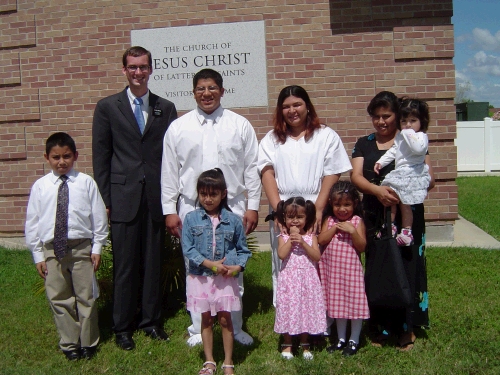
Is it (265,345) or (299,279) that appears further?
(265,345)

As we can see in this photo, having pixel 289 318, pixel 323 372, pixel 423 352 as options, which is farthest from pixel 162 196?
pixel 423 352

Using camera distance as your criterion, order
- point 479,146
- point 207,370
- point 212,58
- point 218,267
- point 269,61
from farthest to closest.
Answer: point 479,146 → point 212,58 → point 269,61 → point 207,370 → point 218,267

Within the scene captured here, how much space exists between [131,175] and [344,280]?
175cm

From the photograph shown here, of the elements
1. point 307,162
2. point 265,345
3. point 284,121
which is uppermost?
point 284,121

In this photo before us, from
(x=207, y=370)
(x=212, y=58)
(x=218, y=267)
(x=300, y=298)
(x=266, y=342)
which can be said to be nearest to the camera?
(x=218, y=267)

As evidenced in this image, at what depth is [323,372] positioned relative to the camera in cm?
367

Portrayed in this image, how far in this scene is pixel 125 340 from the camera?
4.30 metres

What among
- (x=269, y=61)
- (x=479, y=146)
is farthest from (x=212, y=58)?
(x=479, y=146)

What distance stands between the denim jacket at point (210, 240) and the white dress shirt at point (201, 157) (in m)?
0.37

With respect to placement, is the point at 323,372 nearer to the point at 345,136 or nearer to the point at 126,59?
A: the point at 126,59

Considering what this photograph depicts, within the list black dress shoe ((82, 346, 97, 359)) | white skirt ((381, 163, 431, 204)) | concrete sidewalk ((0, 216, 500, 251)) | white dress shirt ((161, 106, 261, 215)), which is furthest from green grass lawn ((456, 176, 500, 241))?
black dress shoe ((82, 346, 97, 359))

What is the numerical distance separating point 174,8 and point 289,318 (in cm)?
496

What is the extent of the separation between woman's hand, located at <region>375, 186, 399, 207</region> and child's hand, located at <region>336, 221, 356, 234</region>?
0.28m

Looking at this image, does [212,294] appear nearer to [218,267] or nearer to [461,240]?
[218,267]
